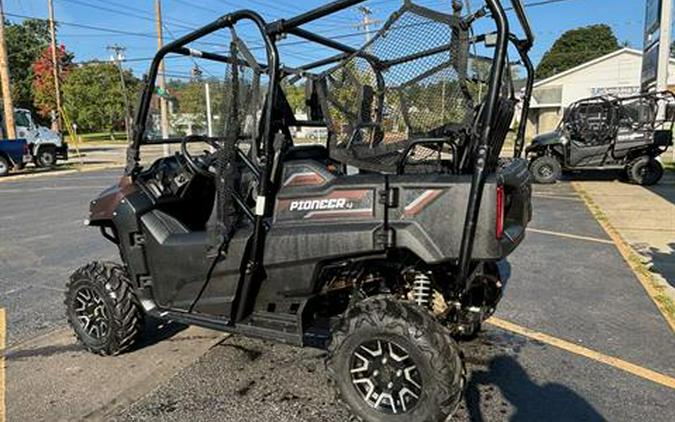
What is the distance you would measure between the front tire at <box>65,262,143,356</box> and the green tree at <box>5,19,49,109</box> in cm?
5760

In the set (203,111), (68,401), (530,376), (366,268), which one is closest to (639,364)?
(530,376)

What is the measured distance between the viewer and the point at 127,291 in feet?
12.6

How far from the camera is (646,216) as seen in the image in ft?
30.0

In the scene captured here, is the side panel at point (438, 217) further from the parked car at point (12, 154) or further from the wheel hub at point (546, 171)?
the parked car at point (12, 154)

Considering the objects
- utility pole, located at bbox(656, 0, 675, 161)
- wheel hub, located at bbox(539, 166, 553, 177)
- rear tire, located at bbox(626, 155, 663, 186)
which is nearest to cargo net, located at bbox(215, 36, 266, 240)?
wheel hub, located at bbox(539, 166, 553, 177)

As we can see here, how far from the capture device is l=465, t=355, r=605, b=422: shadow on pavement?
10.0 feet

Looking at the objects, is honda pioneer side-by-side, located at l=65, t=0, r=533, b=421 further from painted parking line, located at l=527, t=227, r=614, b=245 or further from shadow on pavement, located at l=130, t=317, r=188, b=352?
painted parking line, located at l=527, t=227, r=614, b=245

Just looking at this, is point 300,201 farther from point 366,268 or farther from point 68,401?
point 68,401

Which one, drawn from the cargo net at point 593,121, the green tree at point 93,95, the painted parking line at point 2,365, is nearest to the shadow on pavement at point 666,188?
the cargo net at point 593,121

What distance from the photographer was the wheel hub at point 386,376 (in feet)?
9.30

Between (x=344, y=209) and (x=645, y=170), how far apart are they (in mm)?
12713

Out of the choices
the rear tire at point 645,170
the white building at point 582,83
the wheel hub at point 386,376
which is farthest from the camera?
the white building at point 582,83

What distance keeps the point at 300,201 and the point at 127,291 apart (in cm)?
159

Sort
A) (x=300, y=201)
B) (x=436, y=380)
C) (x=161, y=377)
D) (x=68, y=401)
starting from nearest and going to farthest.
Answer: (x=436, y=380) < (x=300, y=201) < (x=68, y=401) < (x=161, y=377)
